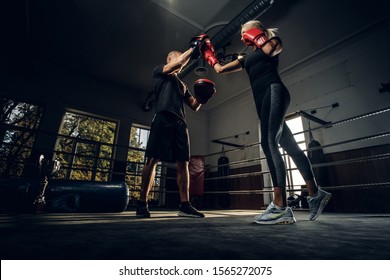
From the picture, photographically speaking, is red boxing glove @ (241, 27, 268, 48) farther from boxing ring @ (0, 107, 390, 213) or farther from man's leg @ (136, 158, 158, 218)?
man's leg @ (136, 158, 158, 218)

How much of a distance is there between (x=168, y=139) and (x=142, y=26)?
3.43 m

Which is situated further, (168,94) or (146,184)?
(168,94)

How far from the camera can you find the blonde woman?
4.25 feet

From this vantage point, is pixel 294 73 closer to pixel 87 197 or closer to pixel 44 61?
pixel 87 197

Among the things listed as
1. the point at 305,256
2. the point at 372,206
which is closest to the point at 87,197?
the point at 305,256

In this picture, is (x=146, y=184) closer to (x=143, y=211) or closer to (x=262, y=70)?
(x=143, y=211)

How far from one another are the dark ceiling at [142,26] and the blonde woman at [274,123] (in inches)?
117

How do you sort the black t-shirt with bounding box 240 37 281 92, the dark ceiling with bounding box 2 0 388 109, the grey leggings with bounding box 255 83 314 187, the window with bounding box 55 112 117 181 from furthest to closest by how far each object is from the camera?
the window with bounding box 55 112 117 181
the dark ceiling with bounding box 2 0 388 109
the black t-shirt with bounding box 240 37 281 92
the grey leggings with bounding box 255 83 314 187

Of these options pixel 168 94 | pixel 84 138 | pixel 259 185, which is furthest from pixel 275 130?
pixel 84 138

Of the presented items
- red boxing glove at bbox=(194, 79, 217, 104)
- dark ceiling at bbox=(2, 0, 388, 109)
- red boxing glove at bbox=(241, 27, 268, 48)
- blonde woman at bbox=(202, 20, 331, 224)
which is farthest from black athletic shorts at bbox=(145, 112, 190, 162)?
dark ceiling at bbox=(2, 0, 388, 109)

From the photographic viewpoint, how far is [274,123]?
138 cm

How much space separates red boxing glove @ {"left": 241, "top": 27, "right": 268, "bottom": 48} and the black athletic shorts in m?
0.94

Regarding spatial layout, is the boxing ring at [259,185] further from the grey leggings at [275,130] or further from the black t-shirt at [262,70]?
the black t-shirt at [262,70]

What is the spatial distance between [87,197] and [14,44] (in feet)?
16.1
